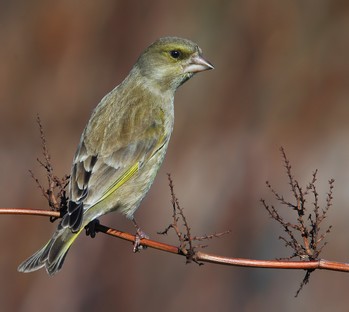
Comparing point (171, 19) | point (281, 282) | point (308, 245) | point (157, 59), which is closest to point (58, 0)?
point (171, 19)

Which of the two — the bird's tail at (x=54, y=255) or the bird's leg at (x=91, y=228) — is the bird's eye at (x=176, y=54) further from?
the bird's tail at (x=54, y=255)

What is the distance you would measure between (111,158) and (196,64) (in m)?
1.04

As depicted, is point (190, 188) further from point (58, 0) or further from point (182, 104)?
point (58, 0)

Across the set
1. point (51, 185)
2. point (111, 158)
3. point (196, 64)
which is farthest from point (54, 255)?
point (196, 64)

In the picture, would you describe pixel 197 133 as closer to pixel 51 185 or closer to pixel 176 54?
pixel 176 54

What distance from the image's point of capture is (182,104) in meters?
14.5

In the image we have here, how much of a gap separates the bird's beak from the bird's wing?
0.39m

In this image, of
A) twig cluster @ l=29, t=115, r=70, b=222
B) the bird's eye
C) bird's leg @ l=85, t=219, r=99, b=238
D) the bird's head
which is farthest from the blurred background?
twig cluster @ l=29, t=115, r=70, b=222

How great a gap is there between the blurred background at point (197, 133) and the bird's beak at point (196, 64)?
5642mm

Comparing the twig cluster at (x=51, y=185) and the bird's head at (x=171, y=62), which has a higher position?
the bird's head at (x=171, y=62)

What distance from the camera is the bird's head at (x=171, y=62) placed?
708 centimetres

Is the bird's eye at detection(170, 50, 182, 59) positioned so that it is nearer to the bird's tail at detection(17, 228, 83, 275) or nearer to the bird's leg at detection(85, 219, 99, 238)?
the bird's leg at detection(85, 219, 99, 238)

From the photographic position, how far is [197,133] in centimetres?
1441

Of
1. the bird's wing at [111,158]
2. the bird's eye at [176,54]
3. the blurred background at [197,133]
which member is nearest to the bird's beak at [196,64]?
the bird's eye at [176,54]
